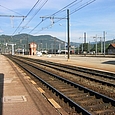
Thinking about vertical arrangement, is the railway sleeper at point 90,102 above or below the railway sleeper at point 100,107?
below

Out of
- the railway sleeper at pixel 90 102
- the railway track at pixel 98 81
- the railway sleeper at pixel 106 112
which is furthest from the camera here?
the railway track at pixel 98 81

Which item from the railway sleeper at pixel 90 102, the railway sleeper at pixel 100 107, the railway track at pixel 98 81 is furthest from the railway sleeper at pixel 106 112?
the railway track at pixel 98 81

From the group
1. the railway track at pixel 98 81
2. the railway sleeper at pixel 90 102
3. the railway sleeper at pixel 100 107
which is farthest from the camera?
the railway track at pixel 98 81

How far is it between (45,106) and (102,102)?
213 cm

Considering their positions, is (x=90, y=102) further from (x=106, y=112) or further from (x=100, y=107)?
(x=106, y=112)

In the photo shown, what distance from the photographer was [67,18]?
4797 cm

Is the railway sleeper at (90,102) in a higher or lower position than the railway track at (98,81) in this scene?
higher

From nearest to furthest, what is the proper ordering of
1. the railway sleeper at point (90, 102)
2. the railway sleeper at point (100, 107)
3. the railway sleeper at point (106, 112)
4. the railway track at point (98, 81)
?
the railway sleeper at point (106, 112), the railway sleeper at point (100, 107), the railway sleeper at point (90, 102), the railway track at point (98, 81)

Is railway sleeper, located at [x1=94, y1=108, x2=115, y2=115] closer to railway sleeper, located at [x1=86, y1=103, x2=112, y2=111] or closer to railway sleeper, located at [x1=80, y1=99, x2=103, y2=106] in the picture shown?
railway sleeper, located at [x1=86, y1=103, x2=112, y2=111]

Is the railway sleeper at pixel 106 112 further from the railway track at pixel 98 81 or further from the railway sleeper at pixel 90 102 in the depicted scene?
the railway track at pixel 98 81

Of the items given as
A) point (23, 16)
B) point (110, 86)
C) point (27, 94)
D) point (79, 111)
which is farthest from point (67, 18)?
point (79, 111)

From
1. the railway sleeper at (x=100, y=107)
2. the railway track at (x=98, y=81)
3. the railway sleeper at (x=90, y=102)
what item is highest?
the railway sleeper at (x=100, y=107)

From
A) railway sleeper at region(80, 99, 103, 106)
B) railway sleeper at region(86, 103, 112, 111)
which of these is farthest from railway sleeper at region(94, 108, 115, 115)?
railway sleeper at region(80, 99, 103, 106)

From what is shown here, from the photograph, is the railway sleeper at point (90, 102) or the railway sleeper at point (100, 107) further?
the railway sleeper at point (90, 102)
